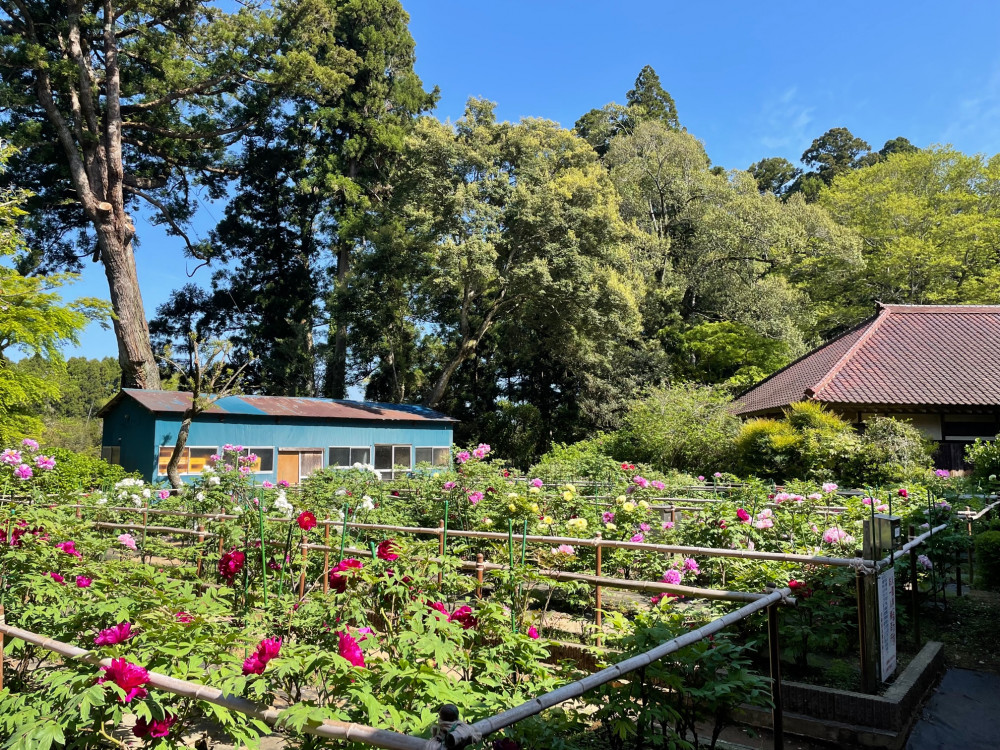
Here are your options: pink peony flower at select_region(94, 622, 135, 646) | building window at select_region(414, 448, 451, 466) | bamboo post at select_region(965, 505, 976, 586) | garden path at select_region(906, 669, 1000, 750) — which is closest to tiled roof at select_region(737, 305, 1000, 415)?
bamboo post at select_region(965, 505, 976, 586)

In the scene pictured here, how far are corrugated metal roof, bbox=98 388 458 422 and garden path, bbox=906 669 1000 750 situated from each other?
657 inches

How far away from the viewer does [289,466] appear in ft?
62.2

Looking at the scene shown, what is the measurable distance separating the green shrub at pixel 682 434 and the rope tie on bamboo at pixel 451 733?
15.5 m

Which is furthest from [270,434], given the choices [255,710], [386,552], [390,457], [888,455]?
[255,710]

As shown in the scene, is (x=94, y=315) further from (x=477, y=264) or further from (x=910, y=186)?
(x=910, y=186)

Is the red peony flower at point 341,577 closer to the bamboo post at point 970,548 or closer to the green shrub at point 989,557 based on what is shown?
the green shrub at point 989,557

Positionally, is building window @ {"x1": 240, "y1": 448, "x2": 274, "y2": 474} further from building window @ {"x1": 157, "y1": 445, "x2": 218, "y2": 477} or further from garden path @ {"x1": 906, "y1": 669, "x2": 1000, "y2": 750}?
garden path @ {"x1": 906, "y1": 669, "x2": 1000, "y2": 750}

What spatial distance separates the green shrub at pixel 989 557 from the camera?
558cm

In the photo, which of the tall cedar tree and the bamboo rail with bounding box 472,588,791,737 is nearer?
the bamboo rail with bounding box 472,588,791,737

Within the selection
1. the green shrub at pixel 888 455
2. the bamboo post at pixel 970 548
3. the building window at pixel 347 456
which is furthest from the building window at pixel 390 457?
the bamboo post at pixel 970 548

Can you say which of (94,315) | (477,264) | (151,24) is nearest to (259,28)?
(151,24)

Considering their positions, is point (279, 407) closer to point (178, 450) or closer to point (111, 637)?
point (178, 450)

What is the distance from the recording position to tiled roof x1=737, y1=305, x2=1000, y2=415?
15188 millimetres

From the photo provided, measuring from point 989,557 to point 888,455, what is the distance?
7.78 m
